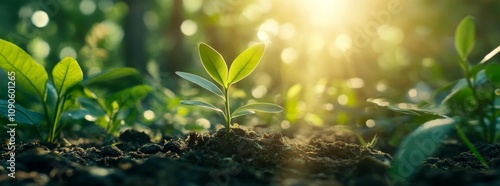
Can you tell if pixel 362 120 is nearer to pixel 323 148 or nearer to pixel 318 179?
pixel 323 148

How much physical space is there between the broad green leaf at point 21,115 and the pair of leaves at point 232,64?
0.73 meters

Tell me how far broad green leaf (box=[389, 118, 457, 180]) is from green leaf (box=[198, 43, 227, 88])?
59cm

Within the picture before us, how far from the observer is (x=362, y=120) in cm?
284

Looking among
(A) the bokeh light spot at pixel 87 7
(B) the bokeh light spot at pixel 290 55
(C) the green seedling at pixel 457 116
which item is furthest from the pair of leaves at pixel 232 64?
(A) the bokeh light spot at pixel 87 7

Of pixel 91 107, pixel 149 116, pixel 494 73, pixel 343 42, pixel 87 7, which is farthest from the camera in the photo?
pixel 87 7

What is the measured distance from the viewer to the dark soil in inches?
41.0

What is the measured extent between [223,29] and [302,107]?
2457mm

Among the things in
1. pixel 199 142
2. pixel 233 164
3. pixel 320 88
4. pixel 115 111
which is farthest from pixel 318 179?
pixel 320 88

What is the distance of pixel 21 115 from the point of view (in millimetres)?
1772

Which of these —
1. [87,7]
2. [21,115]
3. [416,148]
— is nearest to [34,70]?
[21,115]

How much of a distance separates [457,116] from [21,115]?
1.51 m

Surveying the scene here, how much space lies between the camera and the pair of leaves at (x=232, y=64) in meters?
1.45

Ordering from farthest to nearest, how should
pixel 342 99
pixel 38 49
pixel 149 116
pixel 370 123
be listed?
pixel 38 49, pixel 342 99, pixel 370 123, pixel 149 116

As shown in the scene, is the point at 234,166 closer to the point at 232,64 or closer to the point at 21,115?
the point at 232,64
